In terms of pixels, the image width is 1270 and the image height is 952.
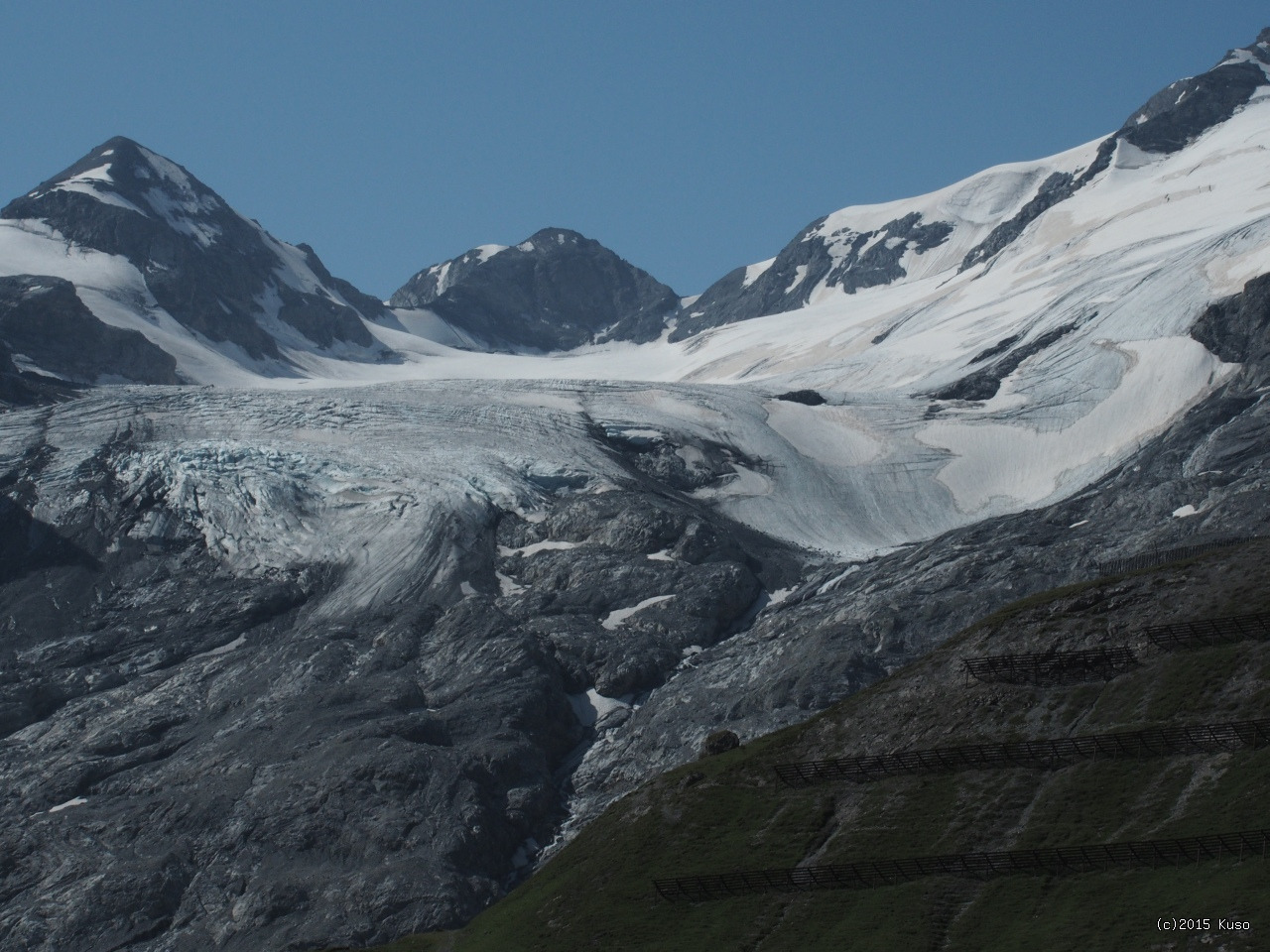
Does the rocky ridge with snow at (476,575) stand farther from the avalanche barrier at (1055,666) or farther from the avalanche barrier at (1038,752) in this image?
the avalanche barrier at (1055,666)

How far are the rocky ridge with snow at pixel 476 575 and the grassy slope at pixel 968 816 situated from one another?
98.6ft

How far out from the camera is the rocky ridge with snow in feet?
285

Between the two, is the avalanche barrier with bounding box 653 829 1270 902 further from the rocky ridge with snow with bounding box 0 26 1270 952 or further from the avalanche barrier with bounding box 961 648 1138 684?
the rocky ridge with snow with bounding box 0 26 1270 952

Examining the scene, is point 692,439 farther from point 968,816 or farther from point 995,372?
point 968,816

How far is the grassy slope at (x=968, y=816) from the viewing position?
A: 131ft

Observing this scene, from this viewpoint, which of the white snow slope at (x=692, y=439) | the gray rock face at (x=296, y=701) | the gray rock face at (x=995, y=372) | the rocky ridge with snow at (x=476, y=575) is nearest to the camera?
the gray rock face at (x=296, y=701)

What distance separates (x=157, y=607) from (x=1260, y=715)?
287ft

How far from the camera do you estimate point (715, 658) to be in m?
103

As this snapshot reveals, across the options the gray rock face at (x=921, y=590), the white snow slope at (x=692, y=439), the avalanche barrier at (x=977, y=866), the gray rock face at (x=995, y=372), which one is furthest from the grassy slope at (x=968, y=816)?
the gray rock face at (x=995, y=372)

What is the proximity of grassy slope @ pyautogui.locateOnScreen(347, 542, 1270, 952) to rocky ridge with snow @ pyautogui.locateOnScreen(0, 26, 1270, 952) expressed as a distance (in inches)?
1183

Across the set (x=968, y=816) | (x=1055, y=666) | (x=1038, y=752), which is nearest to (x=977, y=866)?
(x=968, y=816)

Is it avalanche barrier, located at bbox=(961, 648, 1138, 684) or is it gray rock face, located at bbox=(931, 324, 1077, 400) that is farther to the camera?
gray rock face, located at bbox=(931, 324, 1077, 400)

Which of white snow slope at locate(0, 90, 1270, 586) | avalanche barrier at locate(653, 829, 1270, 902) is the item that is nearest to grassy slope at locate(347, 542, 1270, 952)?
avalanche barrier at locate(653, 829, 1270, 902)

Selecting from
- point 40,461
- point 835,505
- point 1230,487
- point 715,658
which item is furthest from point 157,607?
point 1230,487
